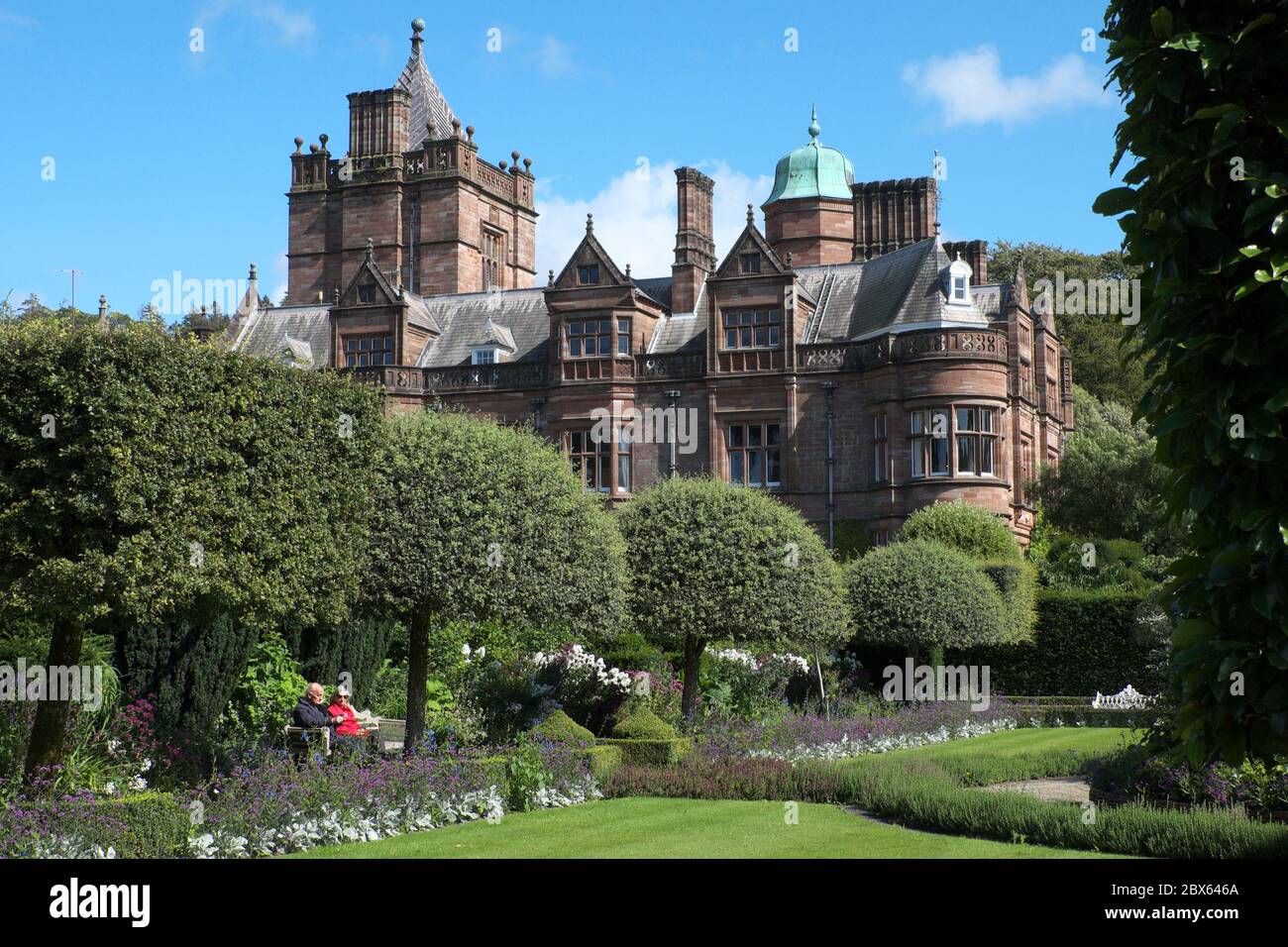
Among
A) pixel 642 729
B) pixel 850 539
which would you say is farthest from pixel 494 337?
pixel 642 729

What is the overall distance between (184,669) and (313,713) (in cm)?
205

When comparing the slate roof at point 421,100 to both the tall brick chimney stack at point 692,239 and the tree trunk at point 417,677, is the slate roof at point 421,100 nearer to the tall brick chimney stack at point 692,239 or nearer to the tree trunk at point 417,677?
the tall brick chimney stack at point 692,239

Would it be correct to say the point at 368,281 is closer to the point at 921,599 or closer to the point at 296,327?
the point at 296,327

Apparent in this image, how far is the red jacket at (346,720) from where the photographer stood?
54.6ft

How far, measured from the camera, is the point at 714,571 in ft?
76.3

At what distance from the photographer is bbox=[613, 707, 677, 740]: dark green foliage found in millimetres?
19156

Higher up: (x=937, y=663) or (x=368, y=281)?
(x=368, y=281)

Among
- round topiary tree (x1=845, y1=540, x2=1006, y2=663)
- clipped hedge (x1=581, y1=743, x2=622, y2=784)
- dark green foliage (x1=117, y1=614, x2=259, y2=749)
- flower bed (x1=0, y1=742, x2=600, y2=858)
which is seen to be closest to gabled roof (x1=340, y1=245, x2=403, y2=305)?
round topiary tree (x1=845, y1=540, x2=1006, y2=663)

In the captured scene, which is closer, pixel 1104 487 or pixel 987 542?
pixel 987 542

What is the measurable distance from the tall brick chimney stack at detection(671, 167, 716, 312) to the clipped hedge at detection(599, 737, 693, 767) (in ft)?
87.3

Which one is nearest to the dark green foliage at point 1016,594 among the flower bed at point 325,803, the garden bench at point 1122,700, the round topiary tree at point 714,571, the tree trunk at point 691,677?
the garden bench at point 1122,700
